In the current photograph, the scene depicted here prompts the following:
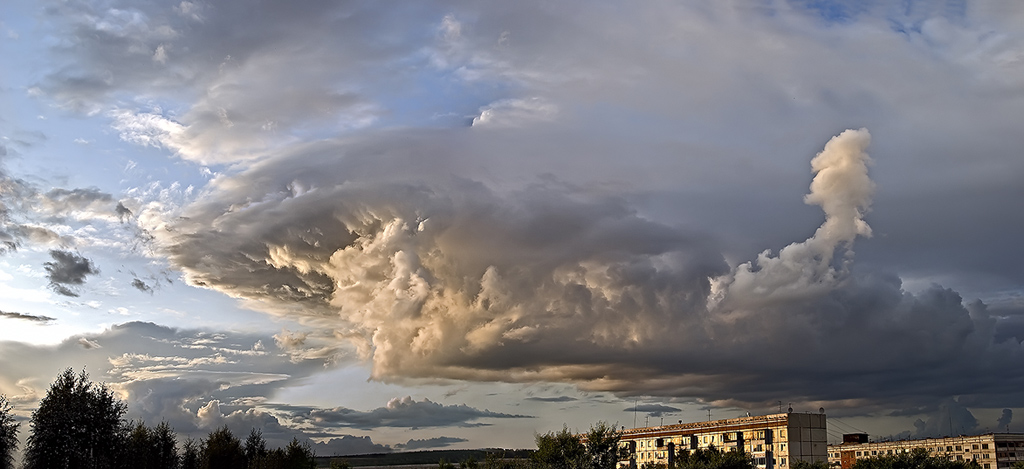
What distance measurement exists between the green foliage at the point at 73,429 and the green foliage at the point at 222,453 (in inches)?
1841

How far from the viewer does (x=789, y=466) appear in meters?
151

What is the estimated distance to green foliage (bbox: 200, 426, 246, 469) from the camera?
130 meters

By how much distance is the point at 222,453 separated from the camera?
131500 mm

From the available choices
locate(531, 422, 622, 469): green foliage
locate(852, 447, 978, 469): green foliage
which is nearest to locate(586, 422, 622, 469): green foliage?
locate(531, 422, 622, 469): green foliage

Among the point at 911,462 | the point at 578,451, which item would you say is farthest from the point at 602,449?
the point at 911,462

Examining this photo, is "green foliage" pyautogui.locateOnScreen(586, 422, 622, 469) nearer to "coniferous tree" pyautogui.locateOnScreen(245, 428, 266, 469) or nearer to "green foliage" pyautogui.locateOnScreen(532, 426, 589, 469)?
"green foliage" pyautogui.locateOnScreen(532, 426, 589, 469)

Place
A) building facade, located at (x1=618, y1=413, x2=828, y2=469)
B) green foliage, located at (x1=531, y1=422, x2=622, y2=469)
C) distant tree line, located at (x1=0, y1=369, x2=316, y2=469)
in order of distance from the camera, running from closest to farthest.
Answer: distant tree line, located at (x1=0, y1=369, x2=316, y2=469) < green foliage, located at (x1=531, y1=422, x2=622, y2=469) < building facade, located at (x1=618, y1=413, x2=828, y2=469)

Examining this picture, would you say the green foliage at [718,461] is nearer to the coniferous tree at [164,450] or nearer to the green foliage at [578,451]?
the green foliage at [578,451]

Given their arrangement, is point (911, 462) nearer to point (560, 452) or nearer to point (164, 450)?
point (560, 452)

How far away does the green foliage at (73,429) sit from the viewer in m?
78.2

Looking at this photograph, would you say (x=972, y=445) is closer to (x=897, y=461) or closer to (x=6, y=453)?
(x=897, y=461)

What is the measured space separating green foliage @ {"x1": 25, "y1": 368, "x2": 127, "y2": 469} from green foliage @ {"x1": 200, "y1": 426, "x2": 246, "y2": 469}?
46764 millimetres

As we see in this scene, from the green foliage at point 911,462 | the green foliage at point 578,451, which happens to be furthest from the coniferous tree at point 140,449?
the green foliage at point 911,462

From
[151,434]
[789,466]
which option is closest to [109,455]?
[151,434]
